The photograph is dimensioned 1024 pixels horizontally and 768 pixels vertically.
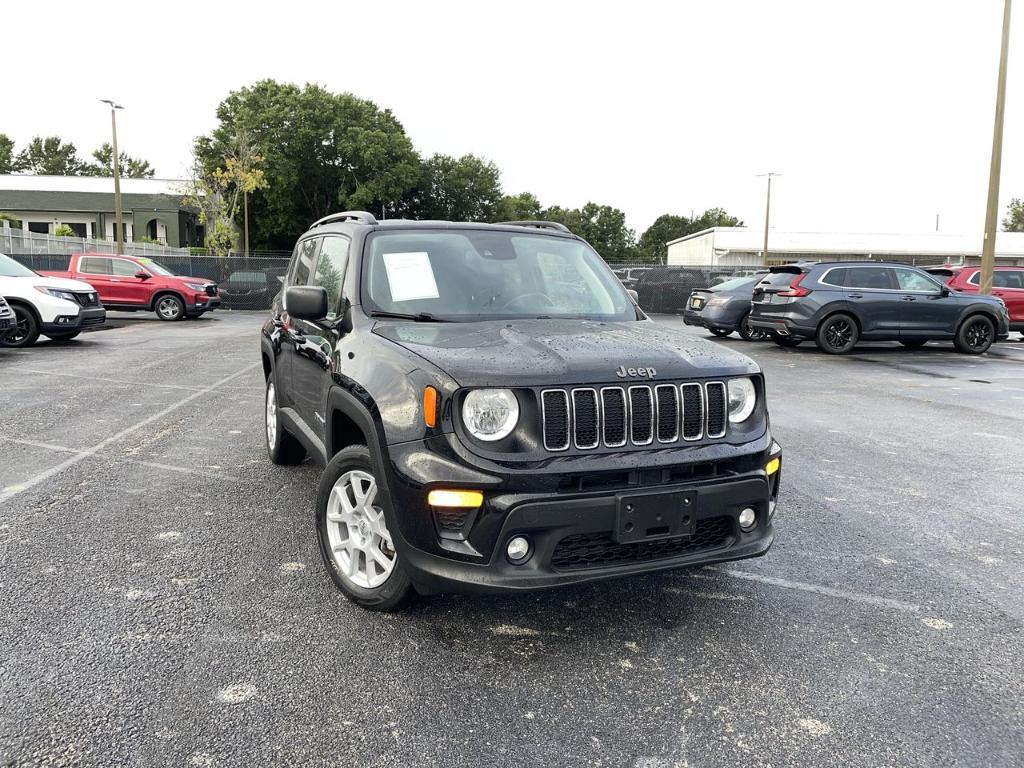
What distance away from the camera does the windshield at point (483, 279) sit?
400 centimetres

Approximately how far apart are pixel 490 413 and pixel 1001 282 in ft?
64.5

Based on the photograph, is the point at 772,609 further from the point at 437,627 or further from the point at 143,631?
the point at 143,631

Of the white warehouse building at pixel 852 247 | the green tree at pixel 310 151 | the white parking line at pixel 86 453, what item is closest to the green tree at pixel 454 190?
the green tree at pixel 310 151

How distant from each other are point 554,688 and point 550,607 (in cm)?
67

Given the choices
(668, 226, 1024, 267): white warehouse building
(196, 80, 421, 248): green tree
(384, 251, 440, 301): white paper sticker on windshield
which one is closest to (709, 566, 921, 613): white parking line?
(384, 251, 440, 301): white paper sticker on windshield

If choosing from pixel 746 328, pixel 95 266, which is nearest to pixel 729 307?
pixel 746 328

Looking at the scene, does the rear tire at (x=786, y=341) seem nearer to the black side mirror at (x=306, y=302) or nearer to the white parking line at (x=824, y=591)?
the white parking line at (x=824, y=591)

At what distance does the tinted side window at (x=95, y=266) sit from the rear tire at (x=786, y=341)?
58.4 feet

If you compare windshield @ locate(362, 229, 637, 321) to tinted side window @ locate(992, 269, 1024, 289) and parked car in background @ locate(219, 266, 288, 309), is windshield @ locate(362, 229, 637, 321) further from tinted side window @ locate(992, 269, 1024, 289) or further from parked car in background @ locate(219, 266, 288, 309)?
parked car in background @ locate(219, 266, 288, 309)

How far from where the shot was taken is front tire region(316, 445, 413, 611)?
3217 mm

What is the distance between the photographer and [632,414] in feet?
→ 9.86

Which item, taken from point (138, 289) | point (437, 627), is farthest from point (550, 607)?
point (138, 289)

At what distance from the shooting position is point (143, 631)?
3154 millimetres

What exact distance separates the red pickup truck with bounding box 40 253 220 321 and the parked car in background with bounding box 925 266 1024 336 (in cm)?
1925
